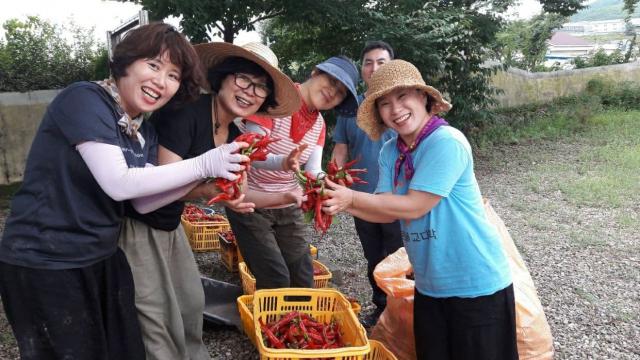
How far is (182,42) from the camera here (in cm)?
187

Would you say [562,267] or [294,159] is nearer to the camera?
[294,159]

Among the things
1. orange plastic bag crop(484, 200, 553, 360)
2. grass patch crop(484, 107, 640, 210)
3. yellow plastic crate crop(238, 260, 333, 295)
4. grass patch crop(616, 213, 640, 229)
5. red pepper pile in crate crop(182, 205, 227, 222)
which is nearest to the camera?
orange plastic bag crop(484, 200, 553, 360)

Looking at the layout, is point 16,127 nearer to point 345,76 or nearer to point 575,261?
point 345,76

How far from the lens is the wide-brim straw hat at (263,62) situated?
86.8 inches

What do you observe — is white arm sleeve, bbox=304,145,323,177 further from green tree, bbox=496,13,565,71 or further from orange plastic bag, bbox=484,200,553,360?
green tree, bbox=496,13,565,71

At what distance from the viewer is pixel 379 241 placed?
3637mm

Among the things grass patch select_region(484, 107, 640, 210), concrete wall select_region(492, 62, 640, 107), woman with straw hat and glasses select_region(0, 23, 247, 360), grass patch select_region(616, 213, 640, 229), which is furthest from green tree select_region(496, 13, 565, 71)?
woman with straw hat and glasses select_region(0, 23, 247, 360)

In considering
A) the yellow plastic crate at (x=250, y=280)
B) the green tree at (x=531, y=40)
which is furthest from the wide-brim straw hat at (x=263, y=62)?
the green tree at (x=531, y=40)

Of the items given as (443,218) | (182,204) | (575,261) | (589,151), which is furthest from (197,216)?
(589,151)

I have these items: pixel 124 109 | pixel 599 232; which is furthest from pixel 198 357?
pixel 599 232

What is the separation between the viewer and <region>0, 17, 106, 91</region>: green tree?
7.63m

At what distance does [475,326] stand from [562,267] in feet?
10.7

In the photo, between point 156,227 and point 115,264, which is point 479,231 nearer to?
point 156,227

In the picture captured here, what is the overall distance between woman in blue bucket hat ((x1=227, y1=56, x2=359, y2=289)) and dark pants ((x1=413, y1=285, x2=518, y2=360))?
0.98 meters
